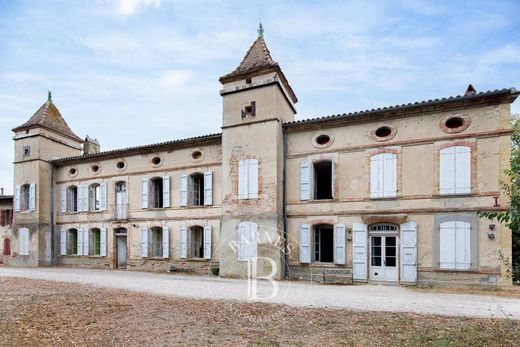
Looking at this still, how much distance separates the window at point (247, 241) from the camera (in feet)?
42.4

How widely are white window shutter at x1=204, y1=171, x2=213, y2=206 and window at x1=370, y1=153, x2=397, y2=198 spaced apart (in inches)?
272

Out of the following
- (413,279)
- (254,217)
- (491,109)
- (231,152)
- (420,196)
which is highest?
(491,109)

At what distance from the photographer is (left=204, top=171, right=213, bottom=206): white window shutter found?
48.9ft

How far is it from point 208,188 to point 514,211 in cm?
1266

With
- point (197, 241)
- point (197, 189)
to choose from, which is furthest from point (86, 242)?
point (197, 189)

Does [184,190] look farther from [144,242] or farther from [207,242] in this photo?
[144,242]

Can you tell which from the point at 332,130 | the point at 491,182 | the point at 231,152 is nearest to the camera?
the point at 491,182

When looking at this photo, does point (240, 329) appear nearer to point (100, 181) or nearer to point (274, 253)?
point (274, 253)

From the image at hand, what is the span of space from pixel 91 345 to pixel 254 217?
8.10m

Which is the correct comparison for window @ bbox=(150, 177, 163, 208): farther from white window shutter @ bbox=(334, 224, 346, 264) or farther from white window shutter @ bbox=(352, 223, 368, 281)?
white window shutter @ bbox=(352, 223, 368, 281)

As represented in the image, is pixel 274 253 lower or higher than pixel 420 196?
lower

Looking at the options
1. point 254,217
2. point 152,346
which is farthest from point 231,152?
point 152,346

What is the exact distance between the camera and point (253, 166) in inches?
524

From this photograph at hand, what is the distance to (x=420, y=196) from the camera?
1134 cm
